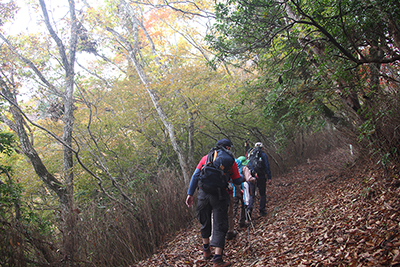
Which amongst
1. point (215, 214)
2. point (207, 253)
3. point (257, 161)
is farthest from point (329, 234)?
point (257, 161)

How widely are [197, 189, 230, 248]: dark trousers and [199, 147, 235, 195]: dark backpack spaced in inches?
4.6

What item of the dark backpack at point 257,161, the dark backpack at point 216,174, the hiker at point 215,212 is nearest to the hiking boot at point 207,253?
the hiker at point 215,212

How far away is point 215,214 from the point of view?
11.9ft

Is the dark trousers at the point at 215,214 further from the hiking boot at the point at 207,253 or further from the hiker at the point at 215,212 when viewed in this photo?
the hiking boot at the point at 207,253

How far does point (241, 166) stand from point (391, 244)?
10.6 feet

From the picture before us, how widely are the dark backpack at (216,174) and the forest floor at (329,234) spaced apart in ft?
3.40

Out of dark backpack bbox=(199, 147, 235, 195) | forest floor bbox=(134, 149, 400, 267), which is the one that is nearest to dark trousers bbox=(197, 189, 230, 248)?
dark backpack bbox=(199, 147, 235, 195)

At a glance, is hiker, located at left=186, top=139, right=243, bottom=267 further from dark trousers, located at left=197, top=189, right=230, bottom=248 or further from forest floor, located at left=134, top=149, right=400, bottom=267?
forest floor, located at left=134, top=149, right=400, bottom=267

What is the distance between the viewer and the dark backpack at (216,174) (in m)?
3.61

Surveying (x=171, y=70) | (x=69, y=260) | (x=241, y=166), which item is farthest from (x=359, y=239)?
(x=171, y=70)

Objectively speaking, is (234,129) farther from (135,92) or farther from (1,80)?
(1,80)

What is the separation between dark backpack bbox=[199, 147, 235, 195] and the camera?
3.61 m

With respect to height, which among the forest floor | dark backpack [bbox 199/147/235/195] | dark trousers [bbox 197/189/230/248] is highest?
dark backpack [bbox 199/147/235/195]

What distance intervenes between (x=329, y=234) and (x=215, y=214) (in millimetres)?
1564
